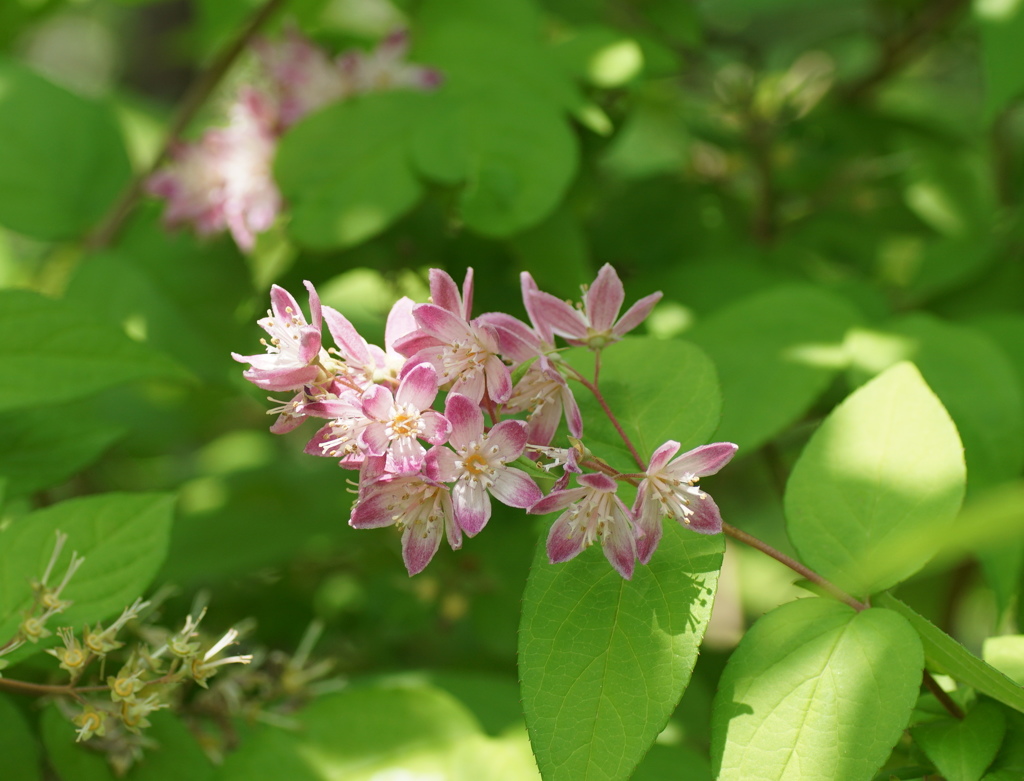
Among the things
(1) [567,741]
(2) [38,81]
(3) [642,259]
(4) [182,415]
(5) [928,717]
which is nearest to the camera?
(1) [567,741]

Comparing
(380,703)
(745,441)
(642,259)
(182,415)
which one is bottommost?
(182,415)

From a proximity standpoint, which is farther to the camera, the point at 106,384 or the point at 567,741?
the point at 106,384

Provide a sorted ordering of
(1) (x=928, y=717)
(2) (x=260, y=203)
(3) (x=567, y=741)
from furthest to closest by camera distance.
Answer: (2) (x=260, y=203), (1) (x=928, y=717), (3) (x=567, y=741)

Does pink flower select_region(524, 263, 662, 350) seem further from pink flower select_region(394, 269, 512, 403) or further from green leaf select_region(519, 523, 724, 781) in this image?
green leaf select_region(519, 523, 724, 781)

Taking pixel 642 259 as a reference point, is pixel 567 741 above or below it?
above

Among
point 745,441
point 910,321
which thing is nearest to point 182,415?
point 745,441

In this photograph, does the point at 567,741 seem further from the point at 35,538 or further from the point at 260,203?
the point at 260,203

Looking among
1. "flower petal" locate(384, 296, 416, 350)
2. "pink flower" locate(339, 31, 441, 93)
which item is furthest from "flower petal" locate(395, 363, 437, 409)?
"pink flower" locate(339, 31, 441, 93)
